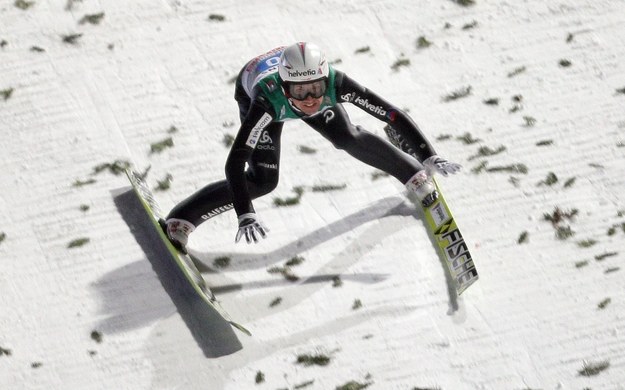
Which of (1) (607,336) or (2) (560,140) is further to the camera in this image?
(2) (560,140)

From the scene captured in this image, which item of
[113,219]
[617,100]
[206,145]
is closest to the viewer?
[113,219]

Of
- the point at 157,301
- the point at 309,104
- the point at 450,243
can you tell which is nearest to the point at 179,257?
the point at 157,301

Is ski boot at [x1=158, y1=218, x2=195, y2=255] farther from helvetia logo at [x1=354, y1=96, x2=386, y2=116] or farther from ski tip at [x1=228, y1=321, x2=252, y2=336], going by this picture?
helvetia logo at [x1=354, y1=96, x2=386, y2=116]

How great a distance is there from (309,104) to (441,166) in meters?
1.05

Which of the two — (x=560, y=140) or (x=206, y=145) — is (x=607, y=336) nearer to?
(x=560, y=140)

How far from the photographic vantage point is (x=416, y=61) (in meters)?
10.5

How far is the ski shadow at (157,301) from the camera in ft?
26.9

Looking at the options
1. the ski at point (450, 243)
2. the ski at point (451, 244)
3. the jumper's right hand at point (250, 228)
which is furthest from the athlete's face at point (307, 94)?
the ski at point (451, 244)

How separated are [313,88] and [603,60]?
3.88 meters

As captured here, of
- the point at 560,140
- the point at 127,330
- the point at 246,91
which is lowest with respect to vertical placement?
the point at 127,330

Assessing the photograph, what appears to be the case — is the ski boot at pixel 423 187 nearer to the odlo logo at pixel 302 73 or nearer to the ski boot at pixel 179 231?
the odlo logo at pixel 302 73

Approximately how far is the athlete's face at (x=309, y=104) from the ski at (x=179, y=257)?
1.42 meters

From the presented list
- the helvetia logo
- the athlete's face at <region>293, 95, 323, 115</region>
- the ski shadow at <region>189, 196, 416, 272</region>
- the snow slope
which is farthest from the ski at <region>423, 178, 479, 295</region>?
the athlete's face at <region>293, 95, 323, 115</region>

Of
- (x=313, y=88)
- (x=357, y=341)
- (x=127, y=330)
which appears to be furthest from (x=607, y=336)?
(x=127, y=330)
